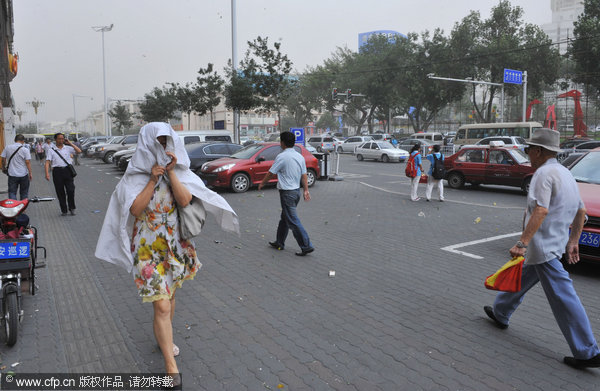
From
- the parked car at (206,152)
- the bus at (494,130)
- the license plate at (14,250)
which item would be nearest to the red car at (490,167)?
the parked car at (206,152)

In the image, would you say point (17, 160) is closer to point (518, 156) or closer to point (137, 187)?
point (137, 187)

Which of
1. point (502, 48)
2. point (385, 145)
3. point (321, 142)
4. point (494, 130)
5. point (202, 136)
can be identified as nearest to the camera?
point (202, 136)

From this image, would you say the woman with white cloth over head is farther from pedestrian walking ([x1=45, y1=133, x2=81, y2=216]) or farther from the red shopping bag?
pedestrian walking ([x1=45, y1=133, x2=81, y2=216])

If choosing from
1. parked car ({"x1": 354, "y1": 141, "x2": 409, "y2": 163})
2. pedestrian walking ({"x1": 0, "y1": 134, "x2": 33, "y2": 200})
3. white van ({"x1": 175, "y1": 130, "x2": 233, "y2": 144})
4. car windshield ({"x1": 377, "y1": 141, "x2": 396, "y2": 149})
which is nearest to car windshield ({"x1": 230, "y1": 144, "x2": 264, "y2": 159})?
white van ({"x1": 175, "y1": 130, "x2": 233, "y2": 144})

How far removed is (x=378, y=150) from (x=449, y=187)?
14688 mm

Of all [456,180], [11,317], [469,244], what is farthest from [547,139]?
[456,180]

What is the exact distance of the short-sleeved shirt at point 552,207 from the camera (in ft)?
11.5

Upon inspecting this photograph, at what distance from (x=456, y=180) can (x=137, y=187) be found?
14.1m

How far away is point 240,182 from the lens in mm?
14430

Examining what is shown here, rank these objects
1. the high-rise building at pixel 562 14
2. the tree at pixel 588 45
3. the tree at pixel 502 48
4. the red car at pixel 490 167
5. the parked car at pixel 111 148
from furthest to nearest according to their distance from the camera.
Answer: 1. the high-rise building at pixel 562 14
2. the tree at pixel 502 48
3. the tree at pixel 588 45
4. the parked car at pixel 111 148
5. the red car at pixel 490 167

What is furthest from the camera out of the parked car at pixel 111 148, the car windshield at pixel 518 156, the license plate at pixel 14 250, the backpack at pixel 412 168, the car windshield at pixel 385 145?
the car windshield at pixel 385 145

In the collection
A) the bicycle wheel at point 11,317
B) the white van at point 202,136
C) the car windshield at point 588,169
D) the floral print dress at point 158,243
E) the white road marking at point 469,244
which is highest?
the white van at point 202,136

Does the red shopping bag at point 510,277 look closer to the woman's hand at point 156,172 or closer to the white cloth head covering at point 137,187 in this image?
the white cloth head covering at point 137,187

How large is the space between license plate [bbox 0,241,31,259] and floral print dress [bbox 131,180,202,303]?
154 centimetres
